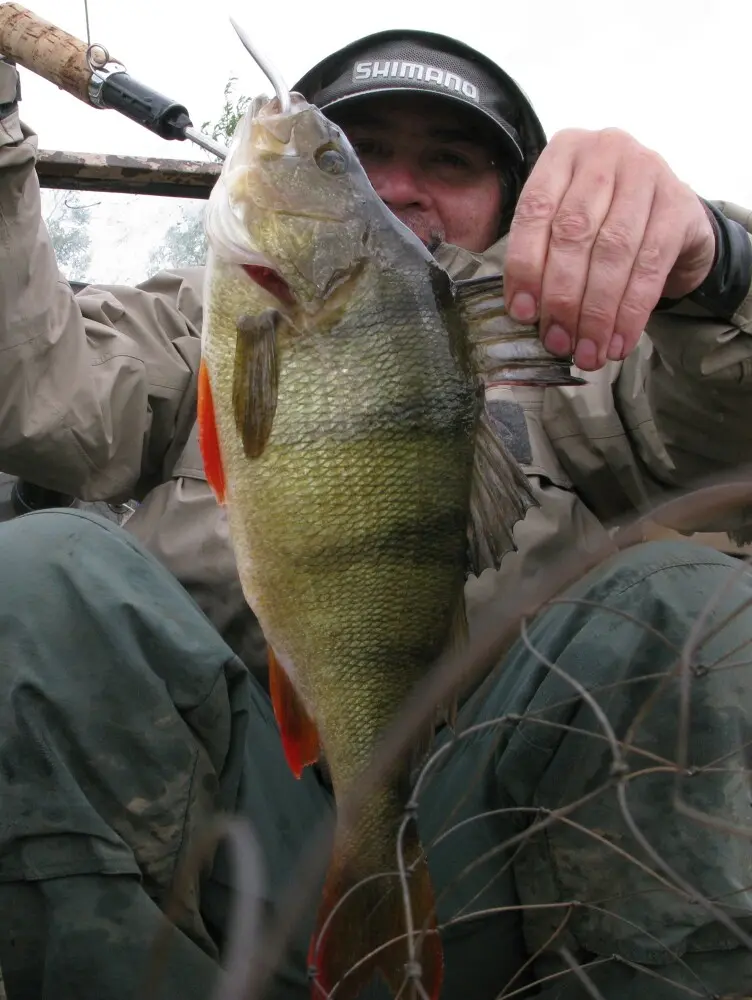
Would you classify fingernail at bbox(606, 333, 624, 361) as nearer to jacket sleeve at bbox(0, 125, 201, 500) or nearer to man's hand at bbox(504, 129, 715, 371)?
man's hand at bbox(504, 129, 715, 371)

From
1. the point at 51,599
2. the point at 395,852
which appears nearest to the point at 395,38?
the point at 51,599

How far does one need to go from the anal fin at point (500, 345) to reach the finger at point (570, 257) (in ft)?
0.11

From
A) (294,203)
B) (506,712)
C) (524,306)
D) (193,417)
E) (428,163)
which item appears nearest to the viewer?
(524,306)

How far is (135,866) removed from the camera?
1.21 metres

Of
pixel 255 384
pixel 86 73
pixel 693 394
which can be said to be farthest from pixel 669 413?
pixel 86 73

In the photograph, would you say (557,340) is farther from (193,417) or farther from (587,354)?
(193,417)

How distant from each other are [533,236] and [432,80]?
1.44 metres

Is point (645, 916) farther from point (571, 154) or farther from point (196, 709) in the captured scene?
point (571, 154)

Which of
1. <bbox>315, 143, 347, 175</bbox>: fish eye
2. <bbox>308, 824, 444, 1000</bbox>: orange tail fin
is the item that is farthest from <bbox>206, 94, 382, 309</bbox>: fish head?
<bbox>308, 824, 444, 1000</bbox>: orange tail fin

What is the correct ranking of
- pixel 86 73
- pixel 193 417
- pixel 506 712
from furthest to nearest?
pixel 86 73 → pixel 193 417 → pixel 506 712

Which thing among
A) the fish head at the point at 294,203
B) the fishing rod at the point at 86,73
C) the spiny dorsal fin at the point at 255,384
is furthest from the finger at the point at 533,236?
the fishing rod at the point at 86,73

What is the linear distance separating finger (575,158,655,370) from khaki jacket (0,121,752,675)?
15.2 inches

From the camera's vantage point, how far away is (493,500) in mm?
1373

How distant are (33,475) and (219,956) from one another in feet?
3.81
